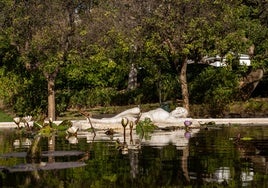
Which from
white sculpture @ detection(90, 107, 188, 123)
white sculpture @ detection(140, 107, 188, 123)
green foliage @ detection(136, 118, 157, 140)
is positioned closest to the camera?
green foliage @ detection(136, 118, 157, 140)

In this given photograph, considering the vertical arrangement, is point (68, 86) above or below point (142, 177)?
above

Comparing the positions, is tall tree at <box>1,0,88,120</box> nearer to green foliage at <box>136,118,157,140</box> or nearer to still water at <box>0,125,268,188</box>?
green foliage at <box>136,118,157,140</box>

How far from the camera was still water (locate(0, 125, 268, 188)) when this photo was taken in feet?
43.6

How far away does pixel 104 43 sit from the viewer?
149 feet

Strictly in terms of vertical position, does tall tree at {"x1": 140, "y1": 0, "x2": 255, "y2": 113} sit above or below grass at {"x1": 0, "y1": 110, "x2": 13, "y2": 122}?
above

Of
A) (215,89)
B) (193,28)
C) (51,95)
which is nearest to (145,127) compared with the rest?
(193,28)

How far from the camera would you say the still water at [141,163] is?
43.6ft

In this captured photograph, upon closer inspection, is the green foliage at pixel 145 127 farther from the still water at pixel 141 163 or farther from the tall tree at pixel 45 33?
the tall tree at pixel 45 33

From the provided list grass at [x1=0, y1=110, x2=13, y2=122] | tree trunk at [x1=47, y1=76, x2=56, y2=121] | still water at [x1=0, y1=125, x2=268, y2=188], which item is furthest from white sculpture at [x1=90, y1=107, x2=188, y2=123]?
grass at [x1=0, y1=110, x2=13, y2=122]

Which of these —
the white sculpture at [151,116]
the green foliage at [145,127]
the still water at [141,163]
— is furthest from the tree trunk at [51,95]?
the still water at [141,163]

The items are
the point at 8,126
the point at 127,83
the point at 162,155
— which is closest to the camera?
the point at 162,155

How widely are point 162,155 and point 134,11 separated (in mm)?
25376

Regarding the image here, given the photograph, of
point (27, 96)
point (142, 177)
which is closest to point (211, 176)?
point (142, 177)

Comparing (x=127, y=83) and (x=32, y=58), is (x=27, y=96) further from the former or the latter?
(x=127, y=83)
